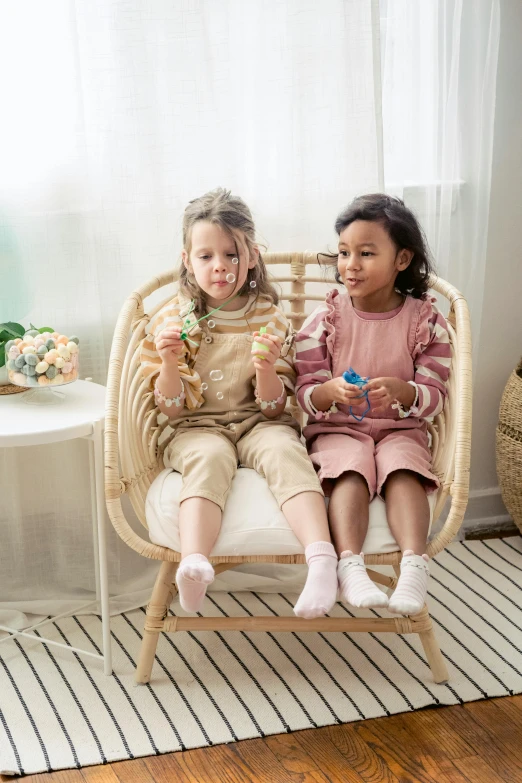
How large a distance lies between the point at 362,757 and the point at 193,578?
461 millimetres

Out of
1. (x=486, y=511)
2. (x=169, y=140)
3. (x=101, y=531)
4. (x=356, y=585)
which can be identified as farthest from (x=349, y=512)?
(x=486, y=511)

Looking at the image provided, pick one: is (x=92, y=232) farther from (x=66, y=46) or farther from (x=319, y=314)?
(x=319, y=314)

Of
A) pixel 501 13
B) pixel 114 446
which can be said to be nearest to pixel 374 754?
pixel 114 446

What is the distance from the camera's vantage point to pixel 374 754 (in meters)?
1.71

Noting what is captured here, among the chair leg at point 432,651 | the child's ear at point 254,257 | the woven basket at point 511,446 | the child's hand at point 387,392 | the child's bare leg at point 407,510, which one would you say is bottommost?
the chair leg at point 432,651

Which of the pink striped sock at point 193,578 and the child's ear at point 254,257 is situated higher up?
the child's ear at point 254,257

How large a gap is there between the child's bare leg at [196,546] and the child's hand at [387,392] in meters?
0.40

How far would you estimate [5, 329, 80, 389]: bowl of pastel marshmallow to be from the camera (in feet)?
6.12

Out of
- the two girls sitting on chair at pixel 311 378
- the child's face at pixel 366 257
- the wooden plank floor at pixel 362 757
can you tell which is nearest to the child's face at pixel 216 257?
the two girls sitting on chair at pixel 311 378

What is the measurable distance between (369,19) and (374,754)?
1.54 metres

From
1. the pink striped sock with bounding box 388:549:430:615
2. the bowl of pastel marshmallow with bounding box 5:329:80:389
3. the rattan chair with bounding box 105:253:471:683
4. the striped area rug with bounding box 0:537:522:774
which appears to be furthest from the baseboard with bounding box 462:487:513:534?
the bowl of pastel marshmallow with bounding box 5:329:80:389

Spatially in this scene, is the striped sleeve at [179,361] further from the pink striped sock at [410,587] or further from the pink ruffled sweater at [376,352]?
the pink striped sock at [410,587]

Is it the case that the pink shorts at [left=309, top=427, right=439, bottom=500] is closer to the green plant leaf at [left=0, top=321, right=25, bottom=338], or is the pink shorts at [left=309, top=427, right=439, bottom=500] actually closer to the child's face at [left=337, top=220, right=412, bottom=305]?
the child's face at [left=337, top=220, right=412, bottom=305]

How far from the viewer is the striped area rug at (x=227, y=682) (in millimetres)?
1756
